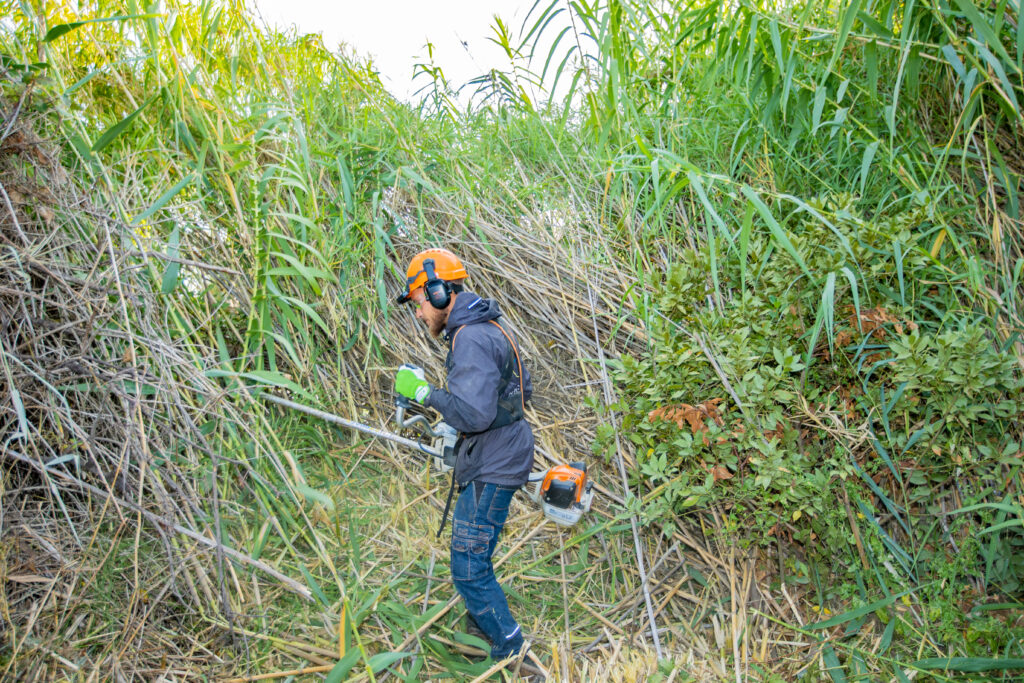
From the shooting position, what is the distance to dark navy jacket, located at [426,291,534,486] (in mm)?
2693

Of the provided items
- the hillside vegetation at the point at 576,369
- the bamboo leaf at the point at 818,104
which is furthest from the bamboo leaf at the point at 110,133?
the bamboo leaf at the point at 818,104

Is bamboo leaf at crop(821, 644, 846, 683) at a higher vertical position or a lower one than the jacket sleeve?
lower

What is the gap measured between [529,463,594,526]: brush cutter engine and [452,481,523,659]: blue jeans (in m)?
0.22

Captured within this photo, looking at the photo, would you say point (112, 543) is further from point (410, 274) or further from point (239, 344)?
point (410, 274)

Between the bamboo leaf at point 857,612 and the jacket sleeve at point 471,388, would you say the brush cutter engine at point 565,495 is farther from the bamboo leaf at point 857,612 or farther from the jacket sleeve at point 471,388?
the bamboo leaf at point 857,612

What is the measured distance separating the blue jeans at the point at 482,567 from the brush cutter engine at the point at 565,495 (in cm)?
22

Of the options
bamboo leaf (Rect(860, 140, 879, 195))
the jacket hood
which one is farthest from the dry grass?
bamboo leaf (Rect(860, 140, 879, 195))

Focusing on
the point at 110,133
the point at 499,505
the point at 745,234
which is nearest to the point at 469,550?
the point at 499,505

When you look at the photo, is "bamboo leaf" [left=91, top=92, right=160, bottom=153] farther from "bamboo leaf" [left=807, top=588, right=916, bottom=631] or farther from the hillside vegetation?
"bamboo leaf" [left=807, top=588, right=916, bottom=631]

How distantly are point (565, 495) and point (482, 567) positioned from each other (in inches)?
19.1

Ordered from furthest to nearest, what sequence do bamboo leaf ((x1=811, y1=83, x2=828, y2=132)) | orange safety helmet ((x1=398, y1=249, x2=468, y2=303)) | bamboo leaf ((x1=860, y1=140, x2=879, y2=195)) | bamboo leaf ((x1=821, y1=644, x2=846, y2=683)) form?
bamboo leaf ((x1=811, y1=83, x2=828, y2=132)), bamboo leaf ((x1=860, y1=140, x2=879, y2=195)), orange safety helmet ((x1=398, y1=249, x2=468, y2=303)), bamboo leaf ((x1=821, y1=644, x2=846, y2=683))

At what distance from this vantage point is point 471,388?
269 cm

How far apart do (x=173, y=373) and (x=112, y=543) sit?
757 millimetres

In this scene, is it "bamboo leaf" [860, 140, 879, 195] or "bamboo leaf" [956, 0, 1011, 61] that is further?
"bamboo leaf" [860, 140, 879, 195]
